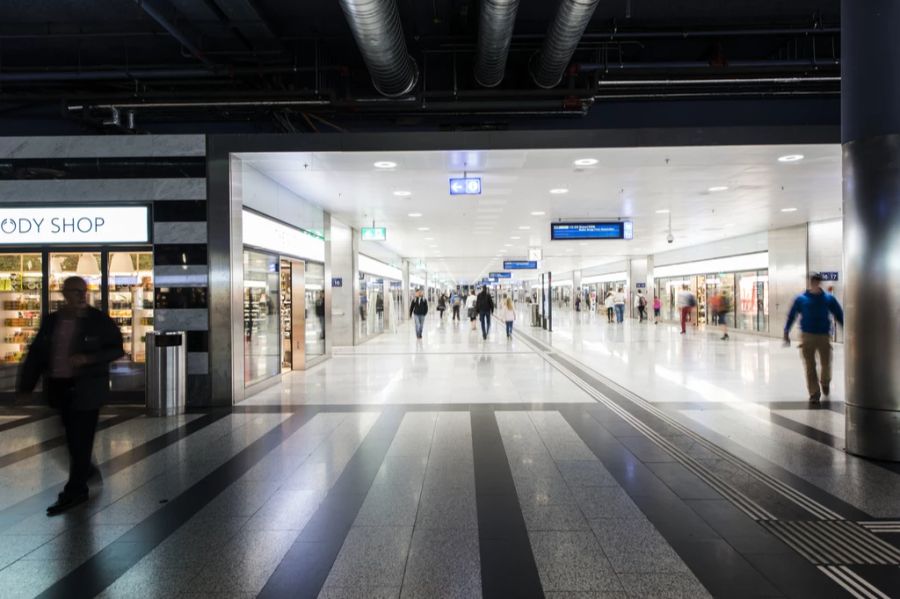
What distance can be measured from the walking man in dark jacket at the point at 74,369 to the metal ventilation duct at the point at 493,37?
171 inches

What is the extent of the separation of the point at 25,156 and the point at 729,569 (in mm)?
9889

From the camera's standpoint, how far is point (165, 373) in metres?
7.50

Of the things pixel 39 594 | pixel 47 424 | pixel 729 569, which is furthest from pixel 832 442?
pixel 47 424

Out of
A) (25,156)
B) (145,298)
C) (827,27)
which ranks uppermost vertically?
(827,27)

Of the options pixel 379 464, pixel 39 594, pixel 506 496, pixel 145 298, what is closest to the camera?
pixel 39 594

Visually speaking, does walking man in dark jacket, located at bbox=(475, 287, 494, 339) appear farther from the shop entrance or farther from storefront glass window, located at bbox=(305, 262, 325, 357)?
the shop entrance

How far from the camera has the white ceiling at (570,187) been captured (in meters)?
8.43

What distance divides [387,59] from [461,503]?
4695 millimetres

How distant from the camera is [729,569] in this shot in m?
3.02

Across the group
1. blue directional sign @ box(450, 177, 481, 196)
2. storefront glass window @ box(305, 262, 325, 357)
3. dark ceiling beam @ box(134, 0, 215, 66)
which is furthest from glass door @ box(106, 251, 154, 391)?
blue directional sign @ box(450, 177, 481, 196)

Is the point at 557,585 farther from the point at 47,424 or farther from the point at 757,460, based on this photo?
the point at 47,424

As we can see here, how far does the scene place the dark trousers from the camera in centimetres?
415

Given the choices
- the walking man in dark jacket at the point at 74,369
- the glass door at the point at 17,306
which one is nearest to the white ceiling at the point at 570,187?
the glass door at the point at 17,306

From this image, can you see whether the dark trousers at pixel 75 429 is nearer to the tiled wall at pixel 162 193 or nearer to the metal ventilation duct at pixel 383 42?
the tiled wall at pixel 162 193
